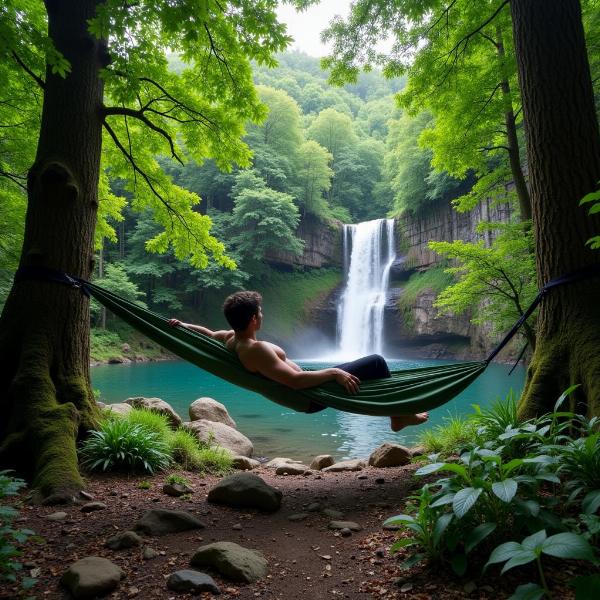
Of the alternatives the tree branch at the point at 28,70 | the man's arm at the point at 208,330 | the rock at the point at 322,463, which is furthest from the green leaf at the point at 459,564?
the tree branch at the point at 28,70

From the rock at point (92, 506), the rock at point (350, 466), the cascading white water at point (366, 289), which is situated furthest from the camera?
the cascading white water at point (366, 289)

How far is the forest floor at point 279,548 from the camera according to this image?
1302 mm

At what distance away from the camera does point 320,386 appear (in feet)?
7.51

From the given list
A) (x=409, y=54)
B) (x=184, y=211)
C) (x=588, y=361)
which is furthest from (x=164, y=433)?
(x=409, y=54)

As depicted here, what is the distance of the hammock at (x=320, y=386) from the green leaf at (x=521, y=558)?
1.21 m

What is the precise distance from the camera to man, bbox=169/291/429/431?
88.7 inches

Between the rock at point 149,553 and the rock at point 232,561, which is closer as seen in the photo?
the rock at point 232,561

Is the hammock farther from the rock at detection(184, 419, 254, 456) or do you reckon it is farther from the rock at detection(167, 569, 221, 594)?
the rock at detection(184, 419, 254, 456)

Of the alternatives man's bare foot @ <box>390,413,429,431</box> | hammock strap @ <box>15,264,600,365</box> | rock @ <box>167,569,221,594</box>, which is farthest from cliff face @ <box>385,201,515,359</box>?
rock @ <box>167,569,221,594</box>

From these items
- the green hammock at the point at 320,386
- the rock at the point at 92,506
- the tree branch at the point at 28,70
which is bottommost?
the rock at the point at 92,506

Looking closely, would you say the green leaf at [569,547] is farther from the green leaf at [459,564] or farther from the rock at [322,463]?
→ the rock at [322,463]

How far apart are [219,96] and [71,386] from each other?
2668mm

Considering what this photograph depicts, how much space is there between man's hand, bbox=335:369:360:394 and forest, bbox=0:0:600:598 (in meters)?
0.58

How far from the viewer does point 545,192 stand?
235 cm
